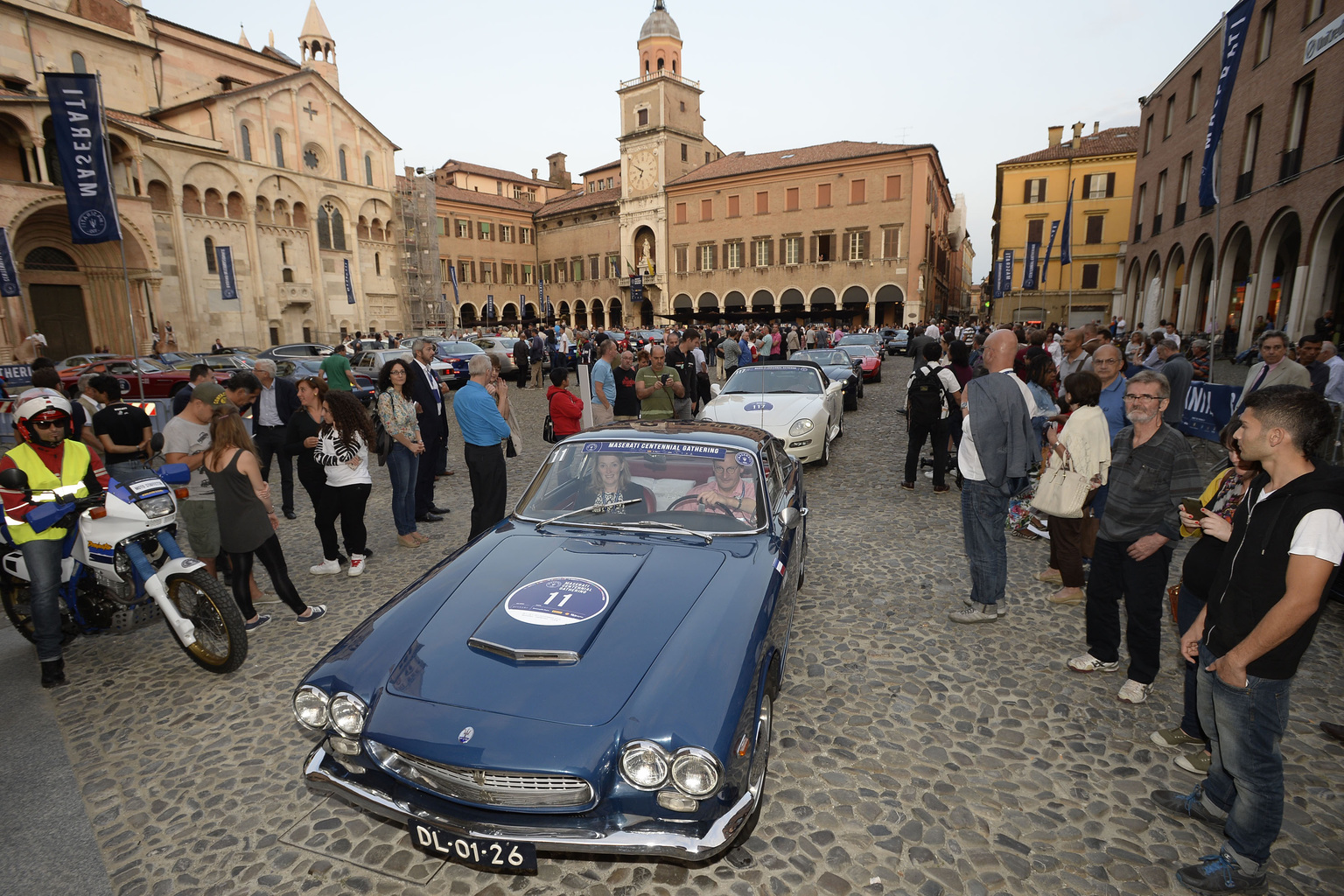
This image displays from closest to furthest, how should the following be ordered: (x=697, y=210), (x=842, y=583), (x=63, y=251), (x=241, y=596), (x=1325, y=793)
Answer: (x=1325, y=793) < (x=241, y=596) < (x=842, y=583) < (x=63, y=251) < (x=697, y=210)

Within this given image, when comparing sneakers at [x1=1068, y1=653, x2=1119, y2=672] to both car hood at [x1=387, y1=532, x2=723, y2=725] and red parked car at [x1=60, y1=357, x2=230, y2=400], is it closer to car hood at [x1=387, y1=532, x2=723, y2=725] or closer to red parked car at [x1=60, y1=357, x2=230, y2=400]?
car hood at [x1=387, y1=532, x2=723, y2=725]

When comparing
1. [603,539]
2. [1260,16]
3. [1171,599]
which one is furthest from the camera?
[1260,16]

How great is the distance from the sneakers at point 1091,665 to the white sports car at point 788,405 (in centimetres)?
481

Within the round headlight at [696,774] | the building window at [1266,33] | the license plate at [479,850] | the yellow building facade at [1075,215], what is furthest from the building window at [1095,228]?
the license plate at [479,850]

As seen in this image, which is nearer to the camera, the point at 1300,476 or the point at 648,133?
the point at 1300,476

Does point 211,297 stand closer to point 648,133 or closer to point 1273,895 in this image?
point 648,133

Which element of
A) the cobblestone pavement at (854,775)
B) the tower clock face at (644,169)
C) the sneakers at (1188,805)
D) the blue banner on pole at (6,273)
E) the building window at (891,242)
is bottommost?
the cobblestone pavement at (854,775)

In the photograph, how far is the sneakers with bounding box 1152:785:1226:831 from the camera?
286 cm

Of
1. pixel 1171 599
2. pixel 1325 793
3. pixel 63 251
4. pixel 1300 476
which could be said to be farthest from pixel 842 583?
pixel 63 251

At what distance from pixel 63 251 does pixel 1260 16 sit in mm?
46302

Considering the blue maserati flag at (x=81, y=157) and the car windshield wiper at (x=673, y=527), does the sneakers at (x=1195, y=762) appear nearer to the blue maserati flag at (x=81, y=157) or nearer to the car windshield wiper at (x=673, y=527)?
the car windshield wiper at (x=673, y=527)

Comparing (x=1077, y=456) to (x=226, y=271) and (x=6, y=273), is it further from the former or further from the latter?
(x=226, y=271)

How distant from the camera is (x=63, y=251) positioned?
28953 mm

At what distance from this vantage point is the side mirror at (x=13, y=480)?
3.90 meters
